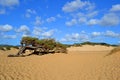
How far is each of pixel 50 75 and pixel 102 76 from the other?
308 centimetres

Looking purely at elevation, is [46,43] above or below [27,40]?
below

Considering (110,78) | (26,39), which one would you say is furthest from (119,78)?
(26,39)

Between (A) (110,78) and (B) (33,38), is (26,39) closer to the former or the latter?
(B) (33,38)

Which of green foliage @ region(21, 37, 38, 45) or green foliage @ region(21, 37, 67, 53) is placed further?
green foliage @ region(21, 37, 67, 53)

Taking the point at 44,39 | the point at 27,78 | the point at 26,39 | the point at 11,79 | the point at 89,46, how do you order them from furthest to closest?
1. the point at 89,46
2. the point at 44,39
3. the point at 26,39
4. the point at 27,78
5. the point at 11,79

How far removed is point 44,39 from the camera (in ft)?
92.6

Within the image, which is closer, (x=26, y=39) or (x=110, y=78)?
(x=110, y=78)

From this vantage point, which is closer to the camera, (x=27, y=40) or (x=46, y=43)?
(x=27, y=40)

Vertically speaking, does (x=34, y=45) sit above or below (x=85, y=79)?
above

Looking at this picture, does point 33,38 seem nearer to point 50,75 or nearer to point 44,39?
point 44,39

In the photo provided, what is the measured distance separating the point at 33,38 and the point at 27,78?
15594 mm

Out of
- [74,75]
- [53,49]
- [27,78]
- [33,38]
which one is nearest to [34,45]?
[33,38]

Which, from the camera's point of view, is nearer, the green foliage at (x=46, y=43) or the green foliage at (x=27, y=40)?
the green foliage at (x=27, y=40)

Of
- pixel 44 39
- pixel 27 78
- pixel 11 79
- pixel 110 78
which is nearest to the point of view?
pixel 11 79
